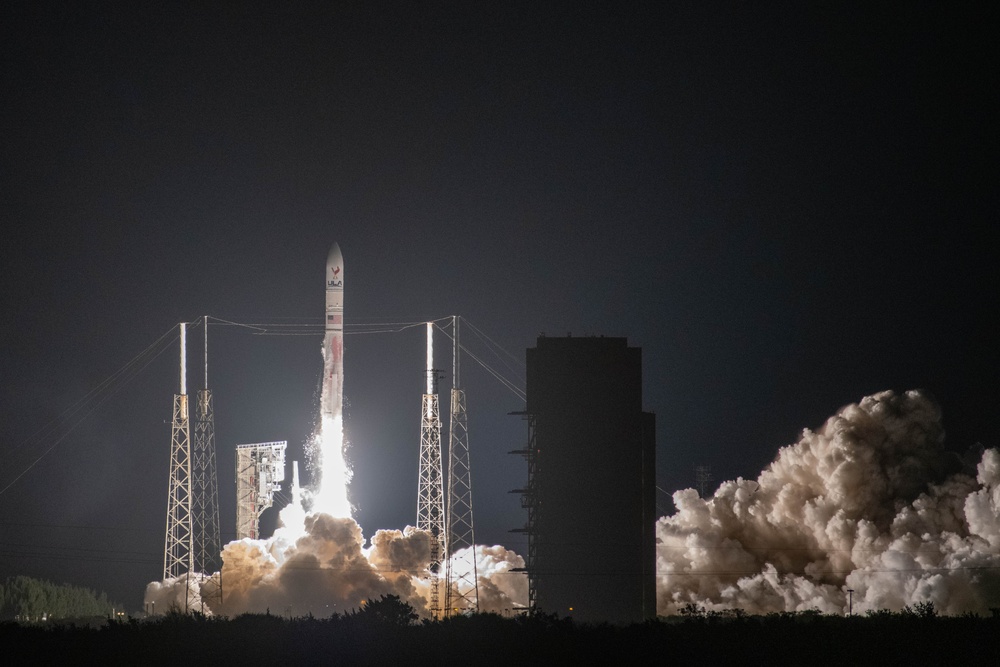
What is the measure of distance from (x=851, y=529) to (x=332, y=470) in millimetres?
23373

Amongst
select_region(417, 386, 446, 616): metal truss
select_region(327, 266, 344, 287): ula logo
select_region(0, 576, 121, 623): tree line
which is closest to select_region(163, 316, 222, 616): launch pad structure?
select_region(327, 266, 344, 287): ula logo

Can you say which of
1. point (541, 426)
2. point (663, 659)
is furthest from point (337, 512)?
point (663, 659)

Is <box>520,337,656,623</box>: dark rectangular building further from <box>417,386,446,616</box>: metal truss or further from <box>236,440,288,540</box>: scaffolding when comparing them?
<box>236,440,288,540</box>: scaffolding

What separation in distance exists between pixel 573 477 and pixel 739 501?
1273cm

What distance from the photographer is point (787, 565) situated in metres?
63.8

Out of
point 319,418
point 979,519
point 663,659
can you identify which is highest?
point 319,418

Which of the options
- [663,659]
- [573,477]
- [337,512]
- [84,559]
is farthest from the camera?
[84,559]

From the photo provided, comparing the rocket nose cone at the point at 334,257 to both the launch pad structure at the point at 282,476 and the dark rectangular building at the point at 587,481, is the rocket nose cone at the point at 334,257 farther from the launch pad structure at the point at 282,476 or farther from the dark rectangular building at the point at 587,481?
the dark rectangular building at the point at 587,481

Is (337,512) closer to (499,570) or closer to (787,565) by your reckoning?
(499,570)

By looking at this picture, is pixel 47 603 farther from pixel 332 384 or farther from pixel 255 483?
pixel 332 384

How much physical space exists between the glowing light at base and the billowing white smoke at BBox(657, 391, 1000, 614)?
14.9 m

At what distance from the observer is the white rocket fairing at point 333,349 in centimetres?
6594

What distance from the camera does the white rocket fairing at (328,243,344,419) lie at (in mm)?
65938

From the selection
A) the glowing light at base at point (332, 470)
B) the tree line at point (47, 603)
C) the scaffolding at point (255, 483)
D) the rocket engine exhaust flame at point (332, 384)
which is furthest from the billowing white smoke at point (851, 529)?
the tree line at point (47, 603)
